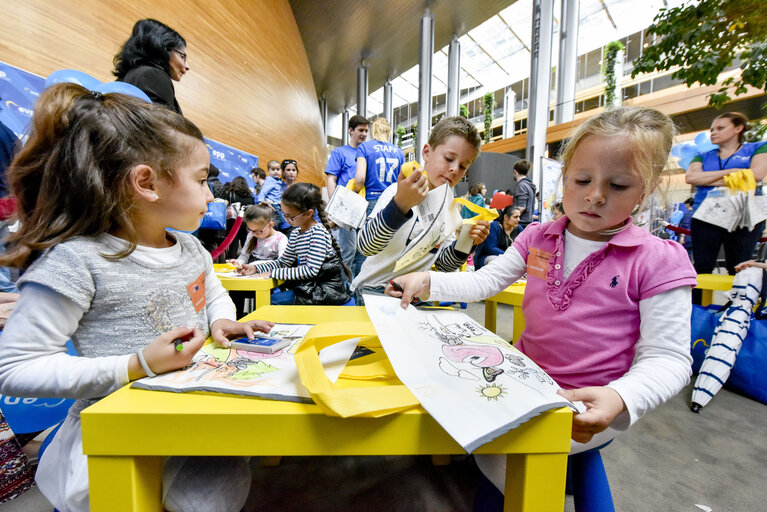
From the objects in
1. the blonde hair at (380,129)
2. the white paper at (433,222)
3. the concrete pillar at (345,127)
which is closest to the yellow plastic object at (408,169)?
the white paper at (433,222)

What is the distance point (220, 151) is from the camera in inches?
145

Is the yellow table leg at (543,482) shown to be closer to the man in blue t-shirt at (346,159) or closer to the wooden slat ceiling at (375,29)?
the man in blue t-shirt at (346,159)

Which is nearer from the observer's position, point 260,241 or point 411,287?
point 411,287

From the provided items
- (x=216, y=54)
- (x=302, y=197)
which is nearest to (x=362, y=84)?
(x=216, y=54)

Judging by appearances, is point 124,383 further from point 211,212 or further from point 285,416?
point 211,212

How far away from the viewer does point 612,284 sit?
2.04 ft

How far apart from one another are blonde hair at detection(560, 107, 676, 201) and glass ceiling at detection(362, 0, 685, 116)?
Result: 7953mm

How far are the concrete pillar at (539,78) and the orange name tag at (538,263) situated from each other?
6581 millimetres

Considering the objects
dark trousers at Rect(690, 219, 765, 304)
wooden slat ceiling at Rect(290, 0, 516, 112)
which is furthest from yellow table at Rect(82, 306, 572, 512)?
wooden slat ceiling at Rect(290, 0, 516, 112)

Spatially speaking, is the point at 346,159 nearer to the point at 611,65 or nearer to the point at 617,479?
the point at 617,479

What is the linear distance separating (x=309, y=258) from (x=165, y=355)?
49.5 inches

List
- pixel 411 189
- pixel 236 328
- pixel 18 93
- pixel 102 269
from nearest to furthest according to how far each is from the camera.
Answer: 1. pixel 102 269
2. pixel 236 328
3. pixel 411 189
4. pixel 18 93

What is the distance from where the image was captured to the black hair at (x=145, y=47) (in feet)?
4.36

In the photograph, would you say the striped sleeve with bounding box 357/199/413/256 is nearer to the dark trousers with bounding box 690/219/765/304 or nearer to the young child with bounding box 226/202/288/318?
the young child with bounding box 226/202/288/318
